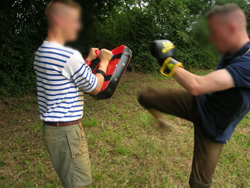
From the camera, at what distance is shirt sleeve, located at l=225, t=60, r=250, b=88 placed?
1472mm

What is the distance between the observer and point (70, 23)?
1.39m

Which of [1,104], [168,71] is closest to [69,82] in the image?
[168,71]

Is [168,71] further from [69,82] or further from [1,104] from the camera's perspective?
[1,104]

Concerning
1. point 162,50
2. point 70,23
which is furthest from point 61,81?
point 162,50

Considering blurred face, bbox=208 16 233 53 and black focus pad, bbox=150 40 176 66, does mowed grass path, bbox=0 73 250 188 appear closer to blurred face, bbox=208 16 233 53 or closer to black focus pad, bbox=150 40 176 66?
black focus pad, bbox=150 40 176 66

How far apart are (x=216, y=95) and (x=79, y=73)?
111 centimetres

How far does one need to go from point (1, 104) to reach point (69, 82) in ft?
12.3

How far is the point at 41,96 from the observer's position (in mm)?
1608

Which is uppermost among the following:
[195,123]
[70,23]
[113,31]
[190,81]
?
[70,23]

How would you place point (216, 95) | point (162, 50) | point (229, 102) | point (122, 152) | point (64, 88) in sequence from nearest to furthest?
point (64, 88) < point (229, 102) < point (216, 95) < point (162, 50) < point (122, 152)

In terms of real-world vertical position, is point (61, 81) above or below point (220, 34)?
below

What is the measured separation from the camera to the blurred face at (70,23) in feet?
4.48

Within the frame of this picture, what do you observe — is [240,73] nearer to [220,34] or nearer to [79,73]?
[220,34]

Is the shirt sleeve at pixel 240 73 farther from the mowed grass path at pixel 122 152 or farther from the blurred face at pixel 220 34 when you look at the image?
the mowed grass path at pixel 122 152
